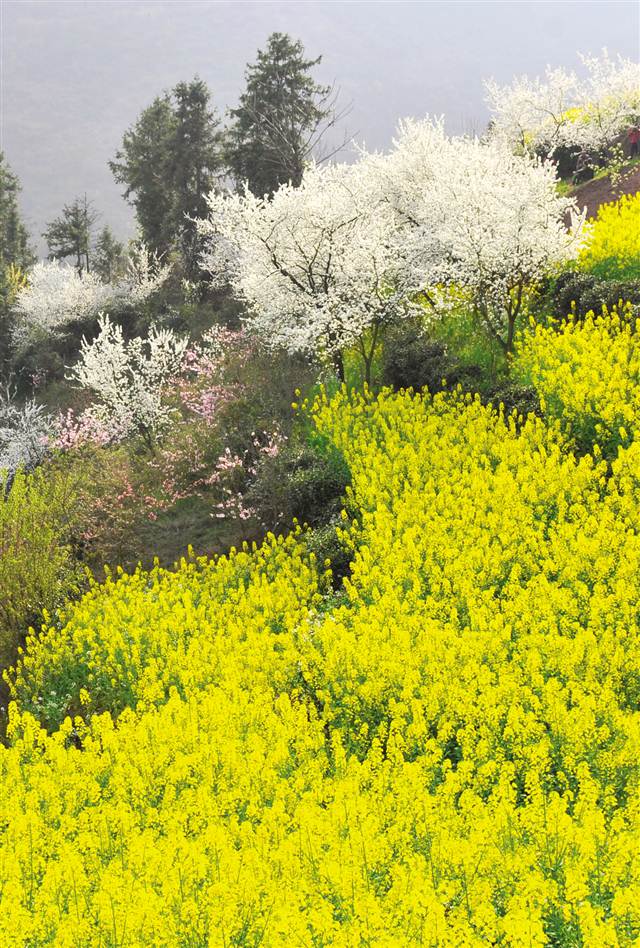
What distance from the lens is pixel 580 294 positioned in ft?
53.2

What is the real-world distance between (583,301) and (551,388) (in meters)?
4.12

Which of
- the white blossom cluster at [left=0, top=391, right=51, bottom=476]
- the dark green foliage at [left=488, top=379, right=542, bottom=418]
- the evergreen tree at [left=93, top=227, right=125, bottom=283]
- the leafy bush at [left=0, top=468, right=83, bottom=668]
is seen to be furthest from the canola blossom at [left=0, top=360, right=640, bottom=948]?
the evergreen tree at [left=93, top=227, right=125, bottom=283]

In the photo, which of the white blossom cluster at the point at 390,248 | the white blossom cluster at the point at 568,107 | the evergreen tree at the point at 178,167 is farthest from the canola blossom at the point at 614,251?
the evergreen tree at the point at 178,167

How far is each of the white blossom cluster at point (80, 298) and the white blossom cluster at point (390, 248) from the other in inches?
878

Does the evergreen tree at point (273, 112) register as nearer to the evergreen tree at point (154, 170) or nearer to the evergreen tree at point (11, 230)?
the evergreen tree at point (154, 170)

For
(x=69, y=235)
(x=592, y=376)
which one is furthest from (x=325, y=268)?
(x=69, y=235)

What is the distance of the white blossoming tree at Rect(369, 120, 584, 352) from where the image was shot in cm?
1480

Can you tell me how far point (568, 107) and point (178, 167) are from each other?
18135 mm

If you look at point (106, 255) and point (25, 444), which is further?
point (106, 255)

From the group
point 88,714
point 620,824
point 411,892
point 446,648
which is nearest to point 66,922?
point 411,892

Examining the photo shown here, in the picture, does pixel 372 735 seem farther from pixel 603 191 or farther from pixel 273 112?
pixel 273 112

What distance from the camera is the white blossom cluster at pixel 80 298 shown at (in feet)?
131

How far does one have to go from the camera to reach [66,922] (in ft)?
14.8

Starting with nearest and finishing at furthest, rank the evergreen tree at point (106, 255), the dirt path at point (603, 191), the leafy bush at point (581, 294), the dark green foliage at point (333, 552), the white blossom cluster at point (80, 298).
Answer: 1. the dark green foliage at point (333, 552)
2. the leafy bush at point (581, 294)
3. the dirt path at point (603, 191)
4. the white blossom cluster at point (80, 298)
5. the evergreen tree at point (106, 255)
